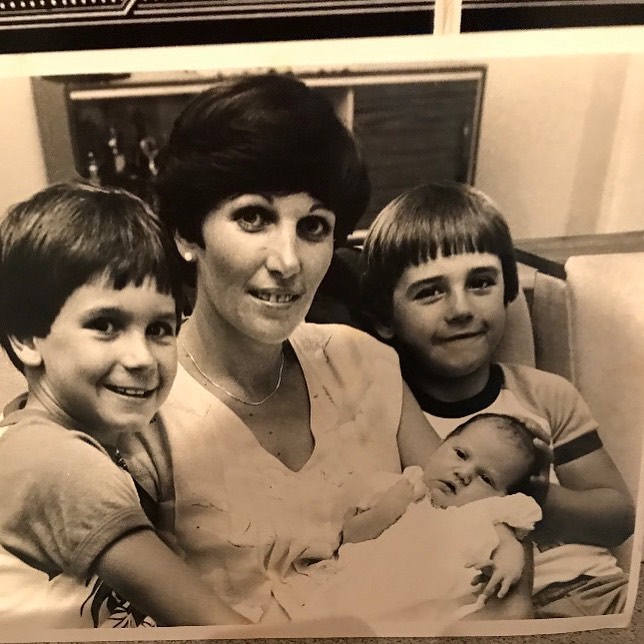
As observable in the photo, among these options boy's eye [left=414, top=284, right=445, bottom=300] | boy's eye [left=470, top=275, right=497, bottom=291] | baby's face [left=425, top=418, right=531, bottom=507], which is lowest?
baby's face [left=425, top=418, right=531, bottom=507]

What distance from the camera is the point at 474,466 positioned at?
627mm

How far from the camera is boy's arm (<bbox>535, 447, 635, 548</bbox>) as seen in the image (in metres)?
0.63

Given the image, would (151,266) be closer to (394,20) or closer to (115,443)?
(115,443)

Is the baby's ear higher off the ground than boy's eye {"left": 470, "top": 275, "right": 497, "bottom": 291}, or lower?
lower

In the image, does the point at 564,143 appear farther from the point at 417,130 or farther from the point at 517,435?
the point at 517,435

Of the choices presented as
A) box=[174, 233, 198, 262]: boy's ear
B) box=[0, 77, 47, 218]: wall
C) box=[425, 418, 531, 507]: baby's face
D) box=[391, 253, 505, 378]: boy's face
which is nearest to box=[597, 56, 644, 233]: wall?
box=[391, 253, 505, 378]: boy's face

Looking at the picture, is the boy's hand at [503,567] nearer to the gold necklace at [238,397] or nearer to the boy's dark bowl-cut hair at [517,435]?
the boy's dark bowl-cut hair at [517,435]

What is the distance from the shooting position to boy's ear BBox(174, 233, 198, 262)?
55cm

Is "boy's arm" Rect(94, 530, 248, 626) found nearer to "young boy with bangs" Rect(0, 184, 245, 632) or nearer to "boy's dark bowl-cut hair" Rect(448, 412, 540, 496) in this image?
"young boy with bangs" Rect(0, 184, 245, 632)

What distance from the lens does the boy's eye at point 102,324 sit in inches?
21.9

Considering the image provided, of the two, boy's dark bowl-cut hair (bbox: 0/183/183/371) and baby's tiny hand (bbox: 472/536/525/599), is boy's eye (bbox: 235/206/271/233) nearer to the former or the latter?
boy's dark bowl-cut hair (bbox: 0/183/183/371)

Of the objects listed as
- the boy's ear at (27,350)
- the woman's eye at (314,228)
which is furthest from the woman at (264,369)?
the boy's ear at (27,350)

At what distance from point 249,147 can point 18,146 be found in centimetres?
18

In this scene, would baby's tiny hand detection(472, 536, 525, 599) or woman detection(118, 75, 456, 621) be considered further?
baby's tiny hand detection(472, 536, 525, 599)
